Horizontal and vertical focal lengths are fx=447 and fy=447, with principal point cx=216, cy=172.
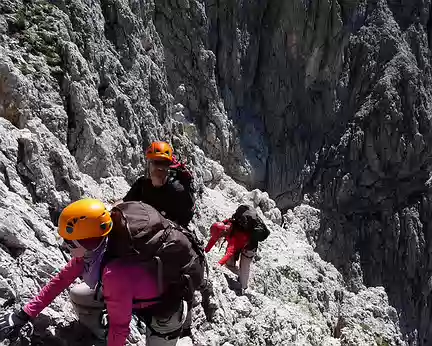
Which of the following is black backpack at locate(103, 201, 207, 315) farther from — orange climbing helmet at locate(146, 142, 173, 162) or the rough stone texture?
orange climbing helmet at locate(146, 142, 173, 162)

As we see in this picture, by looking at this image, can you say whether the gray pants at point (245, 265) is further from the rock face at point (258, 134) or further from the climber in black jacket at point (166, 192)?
the climber in black jacket at point (166, 192)

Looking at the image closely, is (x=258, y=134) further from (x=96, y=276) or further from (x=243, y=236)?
(x=96, y=276)

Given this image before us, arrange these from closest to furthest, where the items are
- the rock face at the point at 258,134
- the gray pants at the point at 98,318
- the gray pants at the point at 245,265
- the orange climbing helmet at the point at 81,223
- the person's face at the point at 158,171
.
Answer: the orange climbing helmet at the point at 81,223 → the gray pants at the point at 98,318 → the person's face at the point at 158,171 → the rock face at the point at 258,134 → the gray pants at the point at 245,265

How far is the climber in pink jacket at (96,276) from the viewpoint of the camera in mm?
3107

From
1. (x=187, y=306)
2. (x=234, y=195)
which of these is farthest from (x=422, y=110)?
(x=187, y=306)

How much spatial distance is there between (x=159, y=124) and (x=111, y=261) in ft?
28.5

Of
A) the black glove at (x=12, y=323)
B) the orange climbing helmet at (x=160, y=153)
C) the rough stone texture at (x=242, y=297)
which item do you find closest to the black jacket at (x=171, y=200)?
the orange climbing helmet at (x=160, y=153)

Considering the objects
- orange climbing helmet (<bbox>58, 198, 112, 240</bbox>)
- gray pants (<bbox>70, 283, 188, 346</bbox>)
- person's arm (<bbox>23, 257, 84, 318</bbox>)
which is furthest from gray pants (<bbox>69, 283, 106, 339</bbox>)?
orange climbing helmet (<bbox>58, 198, 112, 240</bbox>)

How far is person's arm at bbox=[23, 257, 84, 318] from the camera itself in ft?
10.9

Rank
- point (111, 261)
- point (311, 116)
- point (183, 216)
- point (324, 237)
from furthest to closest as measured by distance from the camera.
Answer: point (311, 116)
point (324, 237)
point (183, 216)
point (111, 261)

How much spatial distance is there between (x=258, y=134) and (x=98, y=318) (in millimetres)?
16813

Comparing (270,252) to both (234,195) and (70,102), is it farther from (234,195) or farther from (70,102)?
(70,102)

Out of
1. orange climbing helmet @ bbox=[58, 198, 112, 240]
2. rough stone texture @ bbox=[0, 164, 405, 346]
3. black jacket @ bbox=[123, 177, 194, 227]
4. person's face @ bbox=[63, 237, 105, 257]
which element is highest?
orange climbing helmet @ bbox=[58, 198, 112, 240]

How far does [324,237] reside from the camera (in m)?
20.5
